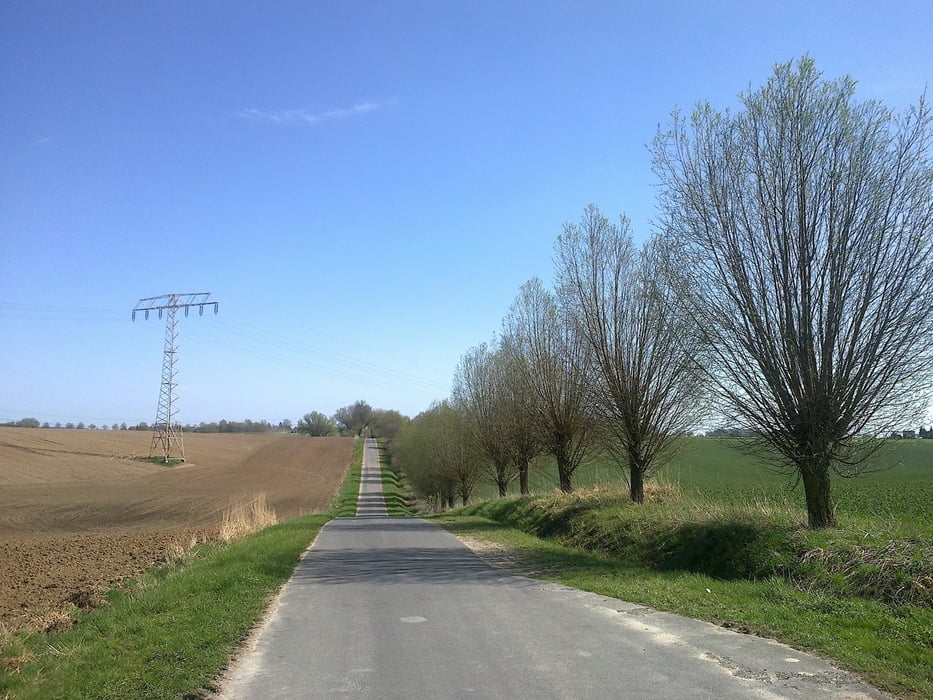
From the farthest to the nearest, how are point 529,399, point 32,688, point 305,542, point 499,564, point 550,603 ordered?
point 529,399 → point 305,542 → point 499,564 → point 550,603 → point 32,688

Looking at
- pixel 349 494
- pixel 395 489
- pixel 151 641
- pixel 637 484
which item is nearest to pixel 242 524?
pixel 637 484

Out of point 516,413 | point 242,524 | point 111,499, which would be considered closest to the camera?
point 242,524

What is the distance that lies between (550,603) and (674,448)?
43.6 ft

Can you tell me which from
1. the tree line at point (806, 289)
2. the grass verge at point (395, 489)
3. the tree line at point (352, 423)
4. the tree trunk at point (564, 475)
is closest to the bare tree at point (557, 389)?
the tree trunk at point (564, 475)

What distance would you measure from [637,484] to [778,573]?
10034 millimetres

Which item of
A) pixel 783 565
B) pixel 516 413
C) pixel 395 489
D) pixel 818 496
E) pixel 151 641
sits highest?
pixel 516 413

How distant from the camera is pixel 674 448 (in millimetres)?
21781

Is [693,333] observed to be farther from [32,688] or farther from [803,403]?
[32,688]

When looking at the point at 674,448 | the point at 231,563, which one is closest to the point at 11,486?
the point at 231,563

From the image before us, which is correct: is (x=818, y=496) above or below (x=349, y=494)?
above

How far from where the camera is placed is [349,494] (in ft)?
218

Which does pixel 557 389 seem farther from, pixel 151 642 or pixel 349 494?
pixel 349 494

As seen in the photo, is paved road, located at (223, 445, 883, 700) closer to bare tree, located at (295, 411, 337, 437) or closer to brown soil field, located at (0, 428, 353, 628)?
brown soil field, located at (0, 428, 353, 628)

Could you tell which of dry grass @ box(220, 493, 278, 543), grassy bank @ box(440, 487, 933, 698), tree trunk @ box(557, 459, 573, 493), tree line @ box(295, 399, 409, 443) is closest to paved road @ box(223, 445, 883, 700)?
grassy bank @ box(440, 487, 933, 698)
